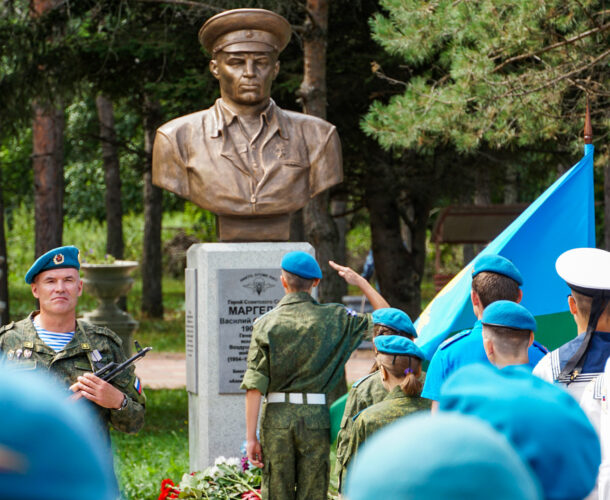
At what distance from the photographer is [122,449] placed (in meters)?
9.38

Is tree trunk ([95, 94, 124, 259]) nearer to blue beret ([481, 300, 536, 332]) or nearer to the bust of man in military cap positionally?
the bust of man in military cap

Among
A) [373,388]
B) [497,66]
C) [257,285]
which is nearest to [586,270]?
[373,388]


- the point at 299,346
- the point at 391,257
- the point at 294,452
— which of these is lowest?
the point at 294,452

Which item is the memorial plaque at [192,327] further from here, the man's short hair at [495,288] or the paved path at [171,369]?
the paved path at [171,369]

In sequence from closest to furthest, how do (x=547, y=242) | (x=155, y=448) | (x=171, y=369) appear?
(x=547, y=242) < (x=155, y=448) < (x=171, y=369)

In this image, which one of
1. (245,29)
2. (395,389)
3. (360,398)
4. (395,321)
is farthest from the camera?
A: (245,29)

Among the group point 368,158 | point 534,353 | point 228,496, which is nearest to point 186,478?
point 228,496

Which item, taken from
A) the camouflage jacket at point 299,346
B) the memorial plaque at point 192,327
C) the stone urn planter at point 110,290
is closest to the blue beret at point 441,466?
the camouflage jacket at point 299,346

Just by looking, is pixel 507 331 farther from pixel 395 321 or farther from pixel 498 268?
pixel 395 321

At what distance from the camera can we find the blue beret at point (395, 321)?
465 centimetres

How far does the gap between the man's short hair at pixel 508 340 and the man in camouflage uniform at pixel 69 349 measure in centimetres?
158

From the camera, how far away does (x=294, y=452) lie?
525 cm

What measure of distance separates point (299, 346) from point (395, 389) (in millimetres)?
850

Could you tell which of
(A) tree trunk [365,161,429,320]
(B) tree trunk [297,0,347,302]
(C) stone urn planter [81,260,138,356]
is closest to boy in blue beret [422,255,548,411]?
(B) tree trunk [297,0,347,302]
